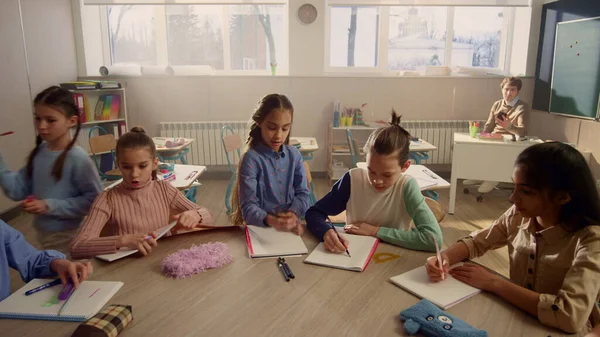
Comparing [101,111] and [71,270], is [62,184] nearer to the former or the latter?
[71,270]

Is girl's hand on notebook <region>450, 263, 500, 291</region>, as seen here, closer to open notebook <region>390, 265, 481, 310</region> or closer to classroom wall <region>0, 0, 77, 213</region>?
open notebook <region>390, 265, 481, 310</region>

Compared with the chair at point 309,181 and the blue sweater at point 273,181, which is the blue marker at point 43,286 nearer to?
the blue sweater at point 273,181

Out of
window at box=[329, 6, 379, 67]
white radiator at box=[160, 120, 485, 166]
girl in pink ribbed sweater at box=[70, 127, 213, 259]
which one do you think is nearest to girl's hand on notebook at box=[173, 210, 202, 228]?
girl in pink ribbed sweater at box=[70, 127, 213, 259]

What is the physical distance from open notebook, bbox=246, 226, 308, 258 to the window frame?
432 cm

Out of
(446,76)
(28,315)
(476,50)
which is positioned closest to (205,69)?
(446,76)

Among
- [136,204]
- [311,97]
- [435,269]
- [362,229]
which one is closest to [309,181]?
[362,229]

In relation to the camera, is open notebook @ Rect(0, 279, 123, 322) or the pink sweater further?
the pink sweater

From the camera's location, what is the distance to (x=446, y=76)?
17.7ft

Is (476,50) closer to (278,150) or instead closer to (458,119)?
(458,119)

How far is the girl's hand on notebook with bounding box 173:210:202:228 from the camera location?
1.53m

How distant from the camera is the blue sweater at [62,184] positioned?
179 cm

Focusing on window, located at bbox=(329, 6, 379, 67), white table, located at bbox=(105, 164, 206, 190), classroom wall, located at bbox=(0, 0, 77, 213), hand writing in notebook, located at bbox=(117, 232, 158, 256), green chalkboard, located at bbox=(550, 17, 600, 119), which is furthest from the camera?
window, located at bbox=(329, 6, 379, 67)

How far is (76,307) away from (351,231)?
0.89 metres

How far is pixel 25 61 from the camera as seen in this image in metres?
4.27
